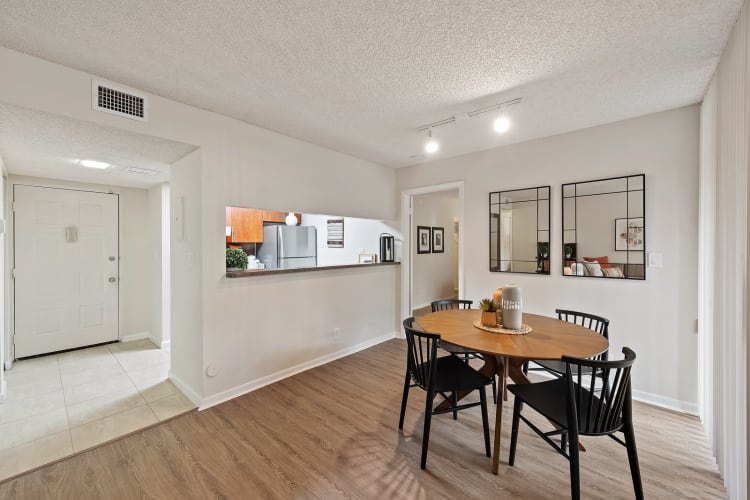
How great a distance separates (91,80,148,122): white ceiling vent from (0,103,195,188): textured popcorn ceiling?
5.6 inches

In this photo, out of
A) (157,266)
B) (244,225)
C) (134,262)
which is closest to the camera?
(157,266)

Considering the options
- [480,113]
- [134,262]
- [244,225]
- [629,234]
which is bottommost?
[134,262]

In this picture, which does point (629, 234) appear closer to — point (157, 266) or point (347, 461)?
point (347, 461)

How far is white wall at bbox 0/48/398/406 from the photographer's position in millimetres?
1969

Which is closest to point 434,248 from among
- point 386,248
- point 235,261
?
point 386,248

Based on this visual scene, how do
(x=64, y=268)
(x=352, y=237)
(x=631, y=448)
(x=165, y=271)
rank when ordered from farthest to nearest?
(x=352, y=237) → (x=165, y=271) → (x=64, y=268) → (x=631, y=448)

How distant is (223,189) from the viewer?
109 inches

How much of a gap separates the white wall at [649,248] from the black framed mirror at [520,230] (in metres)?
0.10

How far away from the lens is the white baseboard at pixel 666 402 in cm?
257

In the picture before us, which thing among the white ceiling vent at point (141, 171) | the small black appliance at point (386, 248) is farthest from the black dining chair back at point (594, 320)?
the white ceiling vent at point (141, 171)

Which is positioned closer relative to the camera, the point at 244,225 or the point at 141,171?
the point at 141,171

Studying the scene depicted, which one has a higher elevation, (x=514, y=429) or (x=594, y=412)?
(x=594, y=412)

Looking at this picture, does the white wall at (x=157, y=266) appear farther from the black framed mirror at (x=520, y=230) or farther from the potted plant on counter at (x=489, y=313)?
the black framed mirror at (x=520, y=230)

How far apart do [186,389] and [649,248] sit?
4.37m
